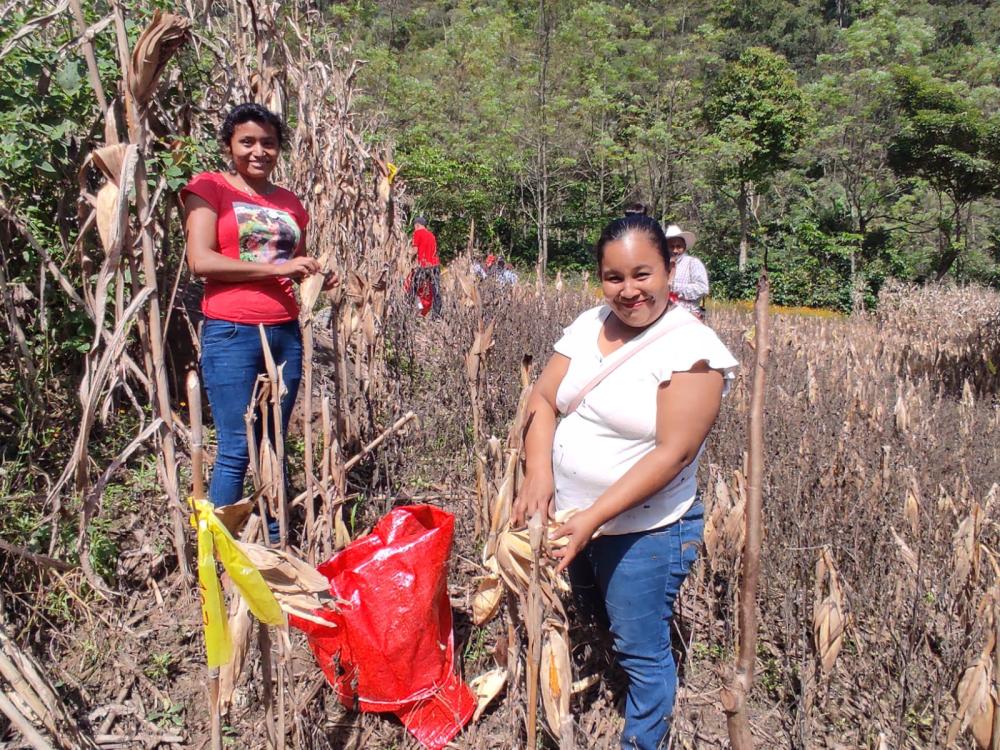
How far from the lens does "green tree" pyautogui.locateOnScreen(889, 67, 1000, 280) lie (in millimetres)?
15711

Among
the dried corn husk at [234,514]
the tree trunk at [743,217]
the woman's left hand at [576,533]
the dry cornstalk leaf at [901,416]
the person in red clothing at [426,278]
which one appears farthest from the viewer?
the tree trunk at [743,217]

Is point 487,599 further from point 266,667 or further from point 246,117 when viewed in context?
point 246,117

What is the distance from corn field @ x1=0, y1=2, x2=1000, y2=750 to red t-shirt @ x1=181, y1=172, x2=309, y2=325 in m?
0.15

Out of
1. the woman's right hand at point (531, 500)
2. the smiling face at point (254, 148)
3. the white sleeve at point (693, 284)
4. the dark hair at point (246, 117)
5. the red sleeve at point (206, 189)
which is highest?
the dark hair at point (246, 117)

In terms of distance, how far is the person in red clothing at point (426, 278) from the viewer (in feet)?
16.9

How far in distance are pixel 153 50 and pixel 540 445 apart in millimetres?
1271

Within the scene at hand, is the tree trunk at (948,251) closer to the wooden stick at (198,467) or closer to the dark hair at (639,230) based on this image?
the dark hair at (639,230)

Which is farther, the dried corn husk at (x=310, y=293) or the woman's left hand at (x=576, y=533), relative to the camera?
the dried corn husk at (x=310, y=293)

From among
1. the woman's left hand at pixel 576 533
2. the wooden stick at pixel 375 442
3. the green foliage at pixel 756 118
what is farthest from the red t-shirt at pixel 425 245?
the green foliage at pixel 756 118

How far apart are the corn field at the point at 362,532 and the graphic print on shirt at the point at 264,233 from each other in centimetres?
21

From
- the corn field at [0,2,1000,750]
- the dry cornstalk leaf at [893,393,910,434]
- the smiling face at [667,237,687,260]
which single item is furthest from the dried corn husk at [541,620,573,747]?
the smiling face at [667,237,687,260]

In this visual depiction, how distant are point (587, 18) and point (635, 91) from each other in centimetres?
269

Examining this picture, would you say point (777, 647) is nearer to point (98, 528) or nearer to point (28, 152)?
point (98, 528)

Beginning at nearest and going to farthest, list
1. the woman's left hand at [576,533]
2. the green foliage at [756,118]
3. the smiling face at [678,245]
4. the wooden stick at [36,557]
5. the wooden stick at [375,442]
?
1. the woman's left hand at [576,533]
2. the wooden stick at [36,557]
3. the wooden stick at [375,442]
4. the smiling face at [678,245]
5. the green foliage at [756,118]
